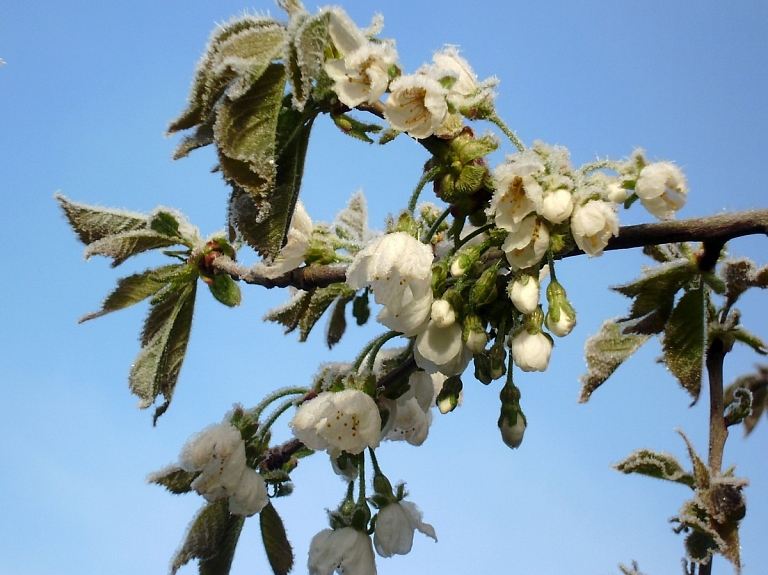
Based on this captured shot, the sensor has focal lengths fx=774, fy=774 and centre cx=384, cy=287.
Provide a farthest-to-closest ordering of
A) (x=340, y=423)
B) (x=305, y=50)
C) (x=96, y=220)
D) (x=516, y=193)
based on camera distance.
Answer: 1. (x=96, y=220)
2. (x=340, y=423)
3. (x=516, y=193)
4. (x=305, y=50)

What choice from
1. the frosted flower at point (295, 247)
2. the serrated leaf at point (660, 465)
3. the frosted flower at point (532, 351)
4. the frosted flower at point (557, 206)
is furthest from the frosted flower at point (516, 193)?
the serrated leaf at point (660, 465)

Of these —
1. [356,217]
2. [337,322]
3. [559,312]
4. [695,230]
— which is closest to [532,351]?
[559,312]

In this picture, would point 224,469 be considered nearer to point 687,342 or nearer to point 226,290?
point 226,290

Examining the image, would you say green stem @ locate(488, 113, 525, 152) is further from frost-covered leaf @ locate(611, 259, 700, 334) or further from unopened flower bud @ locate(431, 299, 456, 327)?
frost-covered leaf @ locate(611, 259, 700, 334)

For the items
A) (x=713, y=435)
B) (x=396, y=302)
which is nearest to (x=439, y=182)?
(x=396, y=302)

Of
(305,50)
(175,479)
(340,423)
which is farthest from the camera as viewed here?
(175,479)

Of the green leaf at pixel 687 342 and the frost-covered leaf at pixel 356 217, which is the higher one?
the frost-covered leaf at pixel 356 217

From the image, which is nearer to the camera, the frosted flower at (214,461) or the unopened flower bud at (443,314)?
the unopened flower bud at (443,314)

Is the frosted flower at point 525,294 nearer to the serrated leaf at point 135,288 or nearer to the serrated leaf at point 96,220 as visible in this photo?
the serrated leaf at point 135,288
